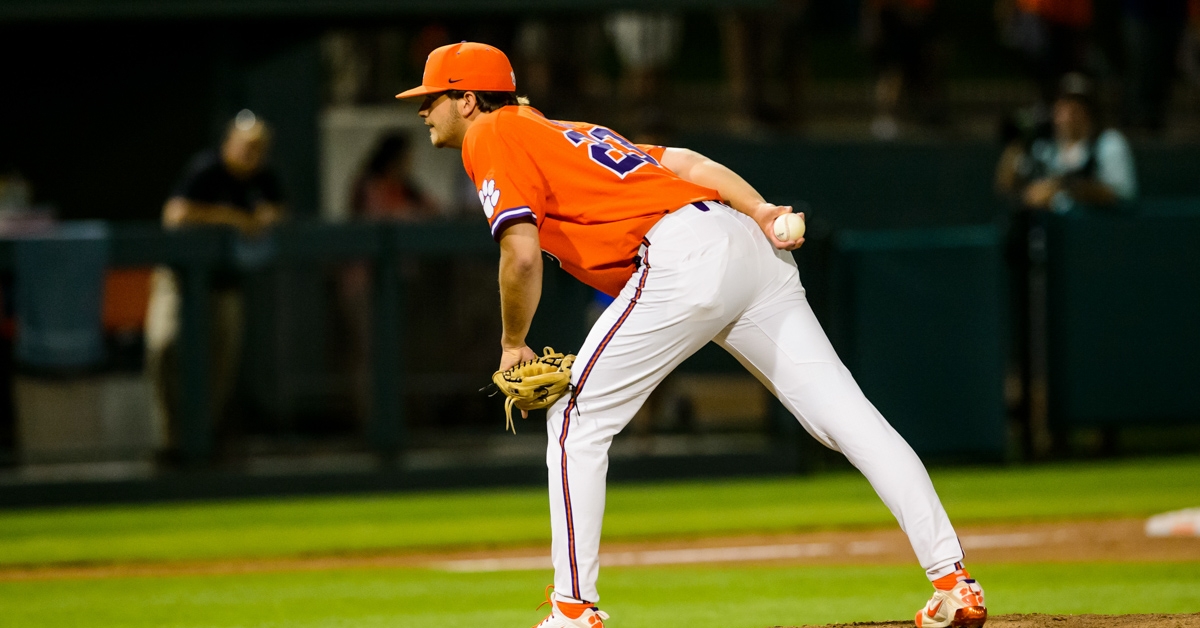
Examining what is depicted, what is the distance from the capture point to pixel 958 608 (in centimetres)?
407

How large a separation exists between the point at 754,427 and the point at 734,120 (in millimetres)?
3771

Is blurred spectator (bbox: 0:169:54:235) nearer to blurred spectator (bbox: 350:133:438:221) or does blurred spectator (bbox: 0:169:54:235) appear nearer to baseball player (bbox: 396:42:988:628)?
blurred spectator (bbox: 350:133:438:221)

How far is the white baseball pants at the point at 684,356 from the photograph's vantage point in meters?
4.14

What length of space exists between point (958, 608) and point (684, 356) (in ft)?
3.41

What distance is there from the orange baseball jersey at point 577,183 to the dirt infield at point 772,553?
258 cm

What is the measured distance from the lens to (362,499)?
8711mm

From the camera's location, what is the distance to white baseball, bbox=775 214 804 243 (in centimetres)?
426

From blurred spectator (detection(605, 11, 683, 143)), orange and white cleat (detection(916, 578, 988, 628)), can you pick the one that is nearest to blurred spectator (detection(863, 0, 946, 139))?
blurred spectator (detection(605, 11, 683, 143))

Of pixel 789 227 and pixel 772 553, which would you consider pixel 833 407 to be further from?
pixel 772 553

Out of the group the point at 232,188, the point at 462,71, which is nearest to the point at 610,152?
the point at 462,71

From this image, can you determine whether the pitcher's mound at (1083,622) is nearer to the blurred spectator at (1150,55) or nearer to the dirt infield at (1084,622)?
the dirt infield at (1084,622)

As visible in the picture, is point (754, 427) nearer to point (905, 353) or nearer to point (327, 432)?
point (905, 353)

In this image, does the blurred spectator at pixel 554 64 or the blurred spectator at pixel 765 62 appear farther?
the blurred spectator at pixel 765 62

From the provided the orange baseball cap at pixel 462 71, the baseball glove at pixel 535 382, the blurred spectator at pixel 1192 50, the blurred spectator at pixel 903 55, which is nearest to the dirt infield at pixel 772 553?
the baseball glove at pixel 535 382
